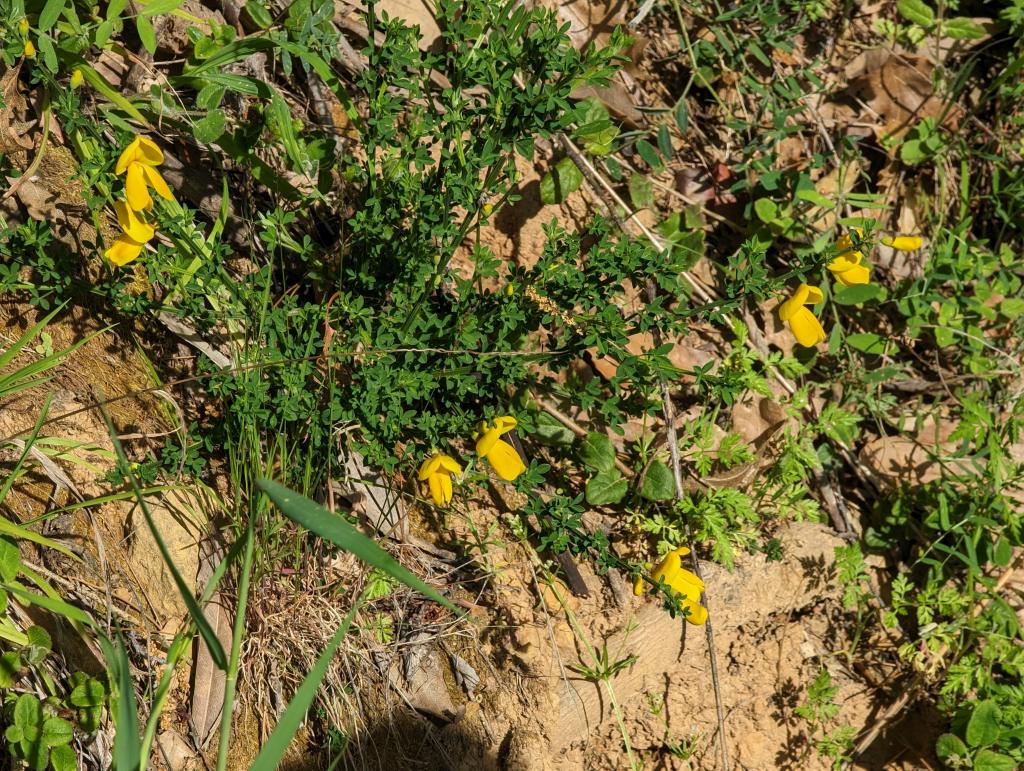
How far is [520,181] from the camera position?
313cm

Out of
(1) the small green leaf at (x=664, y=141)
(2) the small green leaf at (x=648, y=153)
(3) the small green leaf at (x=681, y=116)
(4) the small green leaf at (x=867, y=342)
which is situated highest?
(3) the small green leaf at (x=681, y=116)

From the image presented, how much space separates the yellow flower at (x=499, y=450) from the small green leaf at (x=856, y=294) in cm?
167

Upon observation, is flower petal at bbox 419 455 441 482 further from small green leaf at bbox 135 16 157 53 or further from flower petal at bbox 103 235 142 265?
small green leaf at bbox 135 16 157 53

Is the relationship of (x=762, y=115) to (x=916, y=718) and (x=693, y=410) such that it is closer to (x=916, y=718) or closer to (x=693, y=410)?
(x=693, y=410)

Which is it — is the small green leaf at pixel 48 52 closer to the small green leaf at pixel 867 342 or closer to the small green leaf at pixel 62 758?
the small green leaf at pixel 62 758

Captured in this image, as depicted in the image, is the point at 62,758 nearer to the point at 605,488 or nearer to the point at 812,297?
the point at 605,488

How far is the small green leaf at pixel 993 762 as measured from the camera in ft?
9.71

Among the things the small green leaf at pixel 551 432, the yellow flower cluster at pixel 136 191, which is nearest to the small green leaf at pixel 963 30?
the small green leaf at pixel 551 432

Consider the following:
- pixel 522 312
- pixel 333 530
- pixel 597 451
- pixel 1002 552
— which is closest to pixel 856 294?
pixel 1002 552

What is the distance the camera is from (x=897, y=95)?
3748mm

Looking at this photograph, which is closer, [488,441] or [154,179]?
[154,179]

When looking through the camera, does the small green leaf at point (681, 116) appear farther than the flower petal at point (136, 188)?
Yes

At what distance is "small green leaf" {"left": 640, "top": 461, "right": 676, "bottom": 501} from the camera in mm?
2877

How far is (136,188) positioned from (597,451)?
1.56 metres
